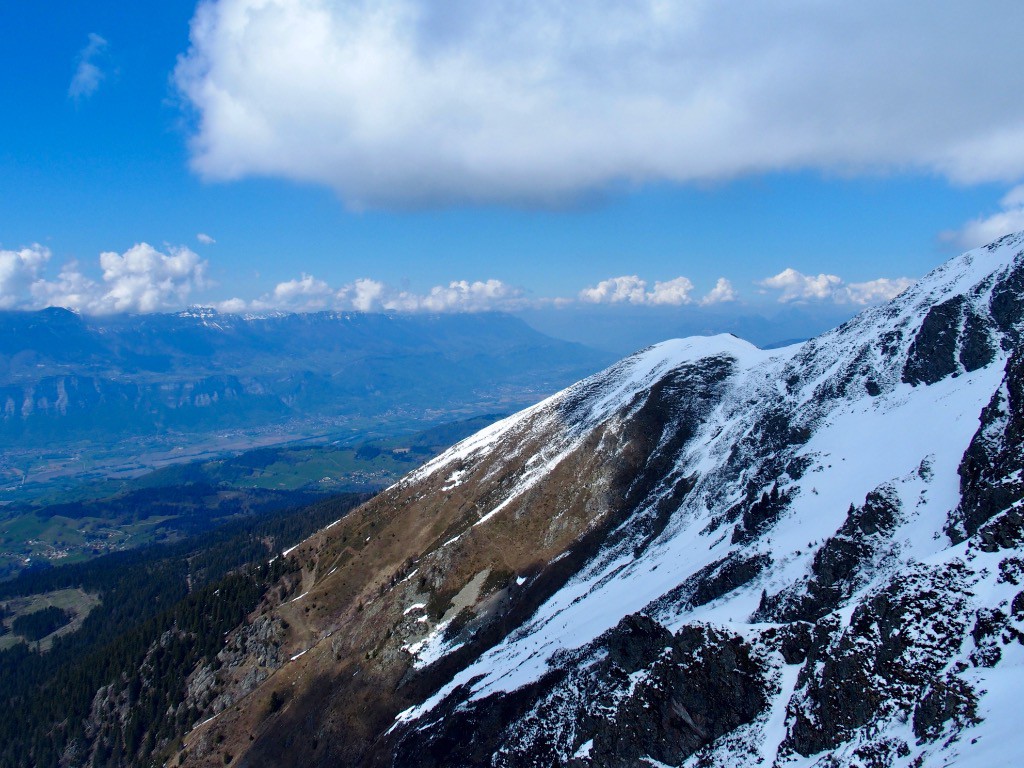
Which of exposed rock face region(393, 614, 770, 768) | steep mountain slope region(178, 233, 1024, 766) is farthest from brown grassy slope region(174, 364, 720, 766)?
exposed rock face region(393, 614, 770, 768)

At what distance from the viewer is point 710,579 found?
6631 centimetres

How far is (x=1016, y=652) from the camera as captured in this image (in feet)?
107

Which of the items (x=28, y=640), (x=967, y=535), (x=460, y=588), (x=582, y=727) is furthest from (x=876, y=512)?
(x=28, y=640)

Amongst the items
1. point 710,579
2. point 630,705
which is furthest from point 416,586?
point 630,705

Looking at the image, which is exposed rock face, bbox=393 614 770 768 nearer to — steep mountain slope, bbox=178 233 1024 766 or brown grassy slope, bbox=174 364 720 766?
steep mountain slope, bbox=178 233 1024 766

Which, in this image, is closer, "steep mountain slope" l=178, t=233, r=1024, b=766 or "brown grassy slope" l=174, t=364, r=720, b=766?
"steep mountain slope" l=178, t=233, r=1024, b=766

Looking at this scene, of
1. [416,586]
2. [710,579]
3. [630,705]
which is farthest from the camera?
[416,586]

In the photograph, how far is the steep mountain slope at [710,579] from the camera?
3788cm

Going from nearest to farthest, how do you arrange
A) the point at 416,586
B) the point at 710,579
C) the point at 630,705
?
the point at 630,705 < the point at 710,579 < the point at 416,586

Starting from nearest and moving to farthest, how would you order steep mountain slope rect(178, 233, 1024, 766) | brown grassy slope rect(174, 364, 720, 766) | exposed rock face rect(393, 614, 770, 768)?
1. steep mountain slope rect(178, 233, 1024, 766)
2. exposed rock face rect(393, 614, 770, 768)
3. brown grassy slope rect(174, 364, 720, 766)

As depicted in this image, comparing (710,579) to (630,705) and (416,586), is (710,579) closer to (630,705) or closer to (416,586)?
(630,705)

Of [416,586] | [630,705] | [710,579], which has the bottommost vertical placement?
[416,586]

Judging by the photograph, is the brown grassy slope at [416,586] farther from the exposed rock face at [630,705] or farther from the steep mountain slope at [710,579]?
the exposed rock face at [630,705]

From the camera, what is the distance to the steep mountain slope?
37.9 meters
